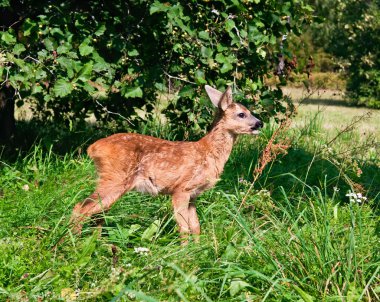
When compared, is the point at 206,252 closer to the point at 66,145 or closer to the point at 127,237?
the point at 127,237

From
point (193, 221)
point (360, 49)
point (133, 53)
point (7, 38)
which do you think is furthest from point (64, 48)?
point (360, 49)

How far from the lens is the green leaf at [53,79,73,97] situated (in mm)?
5848

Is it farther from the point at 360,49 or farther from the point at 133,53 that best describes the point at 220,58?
the point at 360,49

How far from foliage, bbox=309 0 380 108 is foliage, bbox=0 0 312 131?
13912mm

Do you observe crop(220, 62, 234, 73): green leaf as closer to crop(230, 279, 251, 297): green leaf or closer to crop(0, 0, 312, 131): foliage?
crop(0, 0, 312, 131): foliage

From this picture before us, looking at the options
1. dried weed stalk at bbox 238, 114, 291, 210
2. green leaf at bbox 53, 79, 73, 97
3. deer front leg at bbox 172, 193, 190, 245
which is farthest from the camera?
green leaf at bbox 53, 79, 73, 97

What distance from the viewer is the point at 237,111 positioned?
18.8ft

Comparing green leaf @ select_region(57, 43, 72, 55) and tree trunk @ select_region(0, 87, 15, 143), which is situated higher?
green leaf @ select_region(57, 43, 72, 55)

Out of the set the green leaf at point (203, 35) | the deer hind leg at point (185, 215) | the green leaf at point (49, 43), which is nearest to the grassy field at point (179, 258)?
the deer hind leg at point (185, 215)

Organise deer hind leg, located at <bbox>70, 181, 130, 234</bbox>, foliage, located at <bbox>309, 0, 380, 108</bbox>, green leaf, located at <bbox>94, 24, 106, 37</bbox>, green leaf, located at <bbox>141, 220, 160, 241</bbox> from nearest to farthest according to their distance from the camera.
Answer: green leaf, located at <bbox>141, 220, 160, 241</bbox> < deer hind leg, located at <bbox>70, 181, 130, 234</bbox> < green leaf, located at <bbox>94, 24, 106, 37</bbox> < foliage, located at <bbox>309, 0, 380, 108</bbox>

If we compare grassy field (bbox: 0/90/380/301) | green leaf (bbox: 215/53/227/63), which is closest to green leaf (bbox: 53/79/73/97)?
grassy field (bbox: 0/90/380/301)

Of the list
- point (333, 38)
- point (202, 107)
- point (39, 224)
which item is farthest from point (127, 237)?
point (333, 38)

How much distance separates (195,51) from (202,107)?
58 cm

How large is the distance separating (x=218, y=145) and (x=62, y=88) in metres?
1.50
